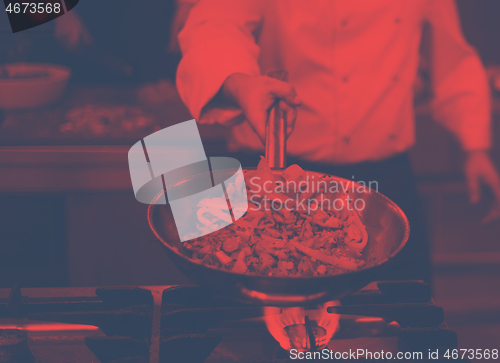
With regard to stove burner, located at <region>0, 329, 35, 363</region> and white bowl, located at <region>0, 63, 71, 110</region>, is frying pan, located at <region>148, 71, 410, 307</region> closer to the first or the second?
stove burner, located at <region>0, 329, 35, 363</region>

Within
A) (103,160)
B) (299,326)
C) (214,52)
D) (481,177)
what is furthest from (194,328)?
(481,177)

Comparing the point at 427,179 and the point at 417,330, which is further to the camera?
the point at 427,179

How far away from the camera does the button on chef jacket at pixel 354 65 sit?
2.93 ft

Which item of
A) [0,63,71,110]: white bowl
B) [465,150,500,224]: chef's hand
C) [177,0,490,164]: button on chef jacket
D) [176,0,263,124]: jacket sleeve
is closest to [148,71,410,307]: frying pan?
[176,0,263,124]: jacket sleeve

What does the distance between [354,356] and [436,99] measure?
72 centimetres

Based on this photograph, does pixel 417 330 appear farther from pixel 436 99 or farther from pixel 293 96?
pixel 436 99

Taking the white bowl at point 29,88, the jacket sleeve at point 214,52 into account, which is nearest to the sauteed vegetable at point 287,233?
the jacket sleeve at point 214,52

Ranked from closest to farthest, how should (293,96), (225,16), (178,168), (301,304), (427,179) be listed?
(301,304)
(293,96)
(225,16)
(178,168)
(427,179)

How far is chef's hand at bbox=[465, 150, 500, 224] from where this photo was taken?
37.9 inches

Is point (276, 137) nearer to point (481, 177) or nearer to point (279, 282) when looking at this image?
point (279, 282)

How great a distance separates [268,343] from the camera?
21.5 inches

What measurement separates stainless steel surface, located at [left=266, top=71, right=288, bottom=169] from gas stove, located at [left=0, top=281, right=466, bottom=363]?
0.20 m

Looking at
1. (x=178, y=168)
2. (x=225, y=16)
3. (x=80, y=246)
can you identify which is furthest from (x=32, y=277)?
(x=225, y=16)

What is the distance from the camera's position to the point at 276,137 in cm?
62
